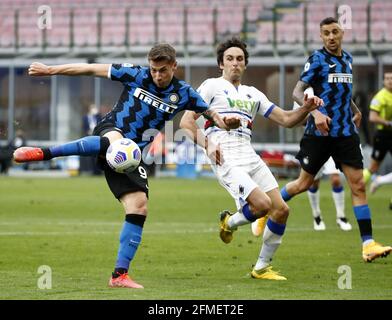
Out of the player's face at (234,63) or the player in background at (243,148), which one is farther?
the player's face at (234,63)

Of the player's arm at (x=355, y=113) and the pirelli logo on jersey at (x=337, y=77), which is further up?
the pirelli logo on jersey at (x=337, y=77)

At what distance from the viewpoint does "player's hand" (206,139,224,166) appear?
9320mm

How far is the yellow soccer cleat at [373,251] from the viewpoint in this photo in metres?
9.99

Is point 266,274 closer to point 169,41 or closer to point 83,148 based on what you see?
point 83,148

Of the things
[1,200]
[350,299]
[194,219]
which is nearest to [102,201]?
[1,200]

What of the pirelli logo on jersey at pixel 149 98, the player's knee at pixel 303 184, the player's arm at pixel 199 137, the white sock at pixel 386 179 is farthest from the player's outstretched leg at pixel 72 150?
the white sock at pixel 386 179

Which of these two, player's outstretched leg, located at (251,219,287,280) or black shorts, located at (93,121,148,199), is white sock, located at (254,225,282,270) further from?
black shorts, located at (93,121,148,199)

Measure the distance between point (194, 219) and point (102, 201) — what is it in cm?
431

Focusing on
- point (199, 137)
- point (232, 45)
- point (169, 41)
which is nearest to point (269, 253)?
point (199, 137)

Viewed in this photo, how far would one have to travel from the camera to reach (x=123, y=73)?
871 centimetres

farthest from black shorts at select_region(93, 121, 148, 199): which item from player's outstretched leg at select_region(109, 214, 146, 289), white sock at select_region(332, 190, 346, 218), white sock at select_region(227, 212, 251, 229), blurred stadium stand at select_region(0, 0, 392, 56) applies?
blurred stadium stand at select_region(0, 0, 392, 56)

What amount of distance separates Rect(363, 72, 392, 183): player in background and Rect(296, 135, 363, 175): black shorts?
634 centimetres

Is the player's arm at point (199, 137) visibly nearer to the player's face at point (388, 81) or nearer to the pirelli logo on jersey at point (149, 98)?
the pirelli logo on jersey at point (149, 98)

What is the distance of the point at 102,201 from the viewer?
66.6ft
